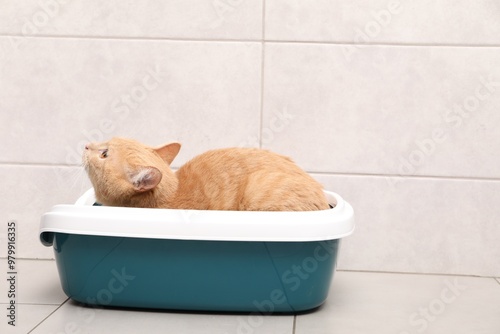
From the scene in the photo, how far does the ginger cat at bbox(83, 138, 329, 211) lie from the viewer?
59.4 inches

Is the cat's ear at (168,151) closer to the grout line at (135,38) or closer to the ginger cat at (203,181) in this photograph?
the ginger cat at (203,181)

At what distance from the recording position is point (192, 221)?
143cm

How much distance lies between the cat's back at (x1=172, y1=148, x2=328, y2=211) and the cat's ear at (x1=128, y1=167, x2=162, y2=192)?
4.0 inches

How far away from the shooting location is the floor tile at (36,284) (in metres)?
1.60

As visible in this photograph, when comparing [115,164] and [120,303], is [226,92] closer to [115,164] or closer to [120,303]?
[115,164]

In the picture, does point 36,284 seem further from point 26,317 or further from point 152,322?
point 152,322

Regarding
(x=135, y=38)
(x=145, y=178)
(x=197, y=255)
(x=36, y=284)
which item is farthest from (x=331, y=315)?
(x=135, y=38)

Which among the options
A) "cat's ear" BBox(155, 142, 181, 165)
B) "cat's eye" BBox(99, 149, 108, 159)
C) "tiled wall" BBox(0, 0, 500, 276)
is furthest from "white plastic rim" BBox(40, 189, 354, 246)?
"tiled wall" BBox(0, 0, 500, 276)

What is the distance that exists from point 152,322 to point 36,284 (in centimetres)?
42

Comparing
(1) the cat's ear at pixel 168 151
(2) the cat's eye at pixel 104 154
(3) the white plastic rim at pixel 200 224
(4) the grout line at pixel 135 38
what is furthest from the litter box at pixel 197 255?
(4) the grout line at pixel 135 38

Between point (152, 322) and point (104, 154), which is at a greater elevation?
point (104, 154)

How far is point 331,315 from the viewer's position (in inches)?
60.9

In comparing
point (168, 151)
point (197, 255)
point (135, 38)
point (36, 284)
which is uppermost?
point (135, 38)

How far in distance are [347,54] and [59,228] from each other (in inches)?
34.8
